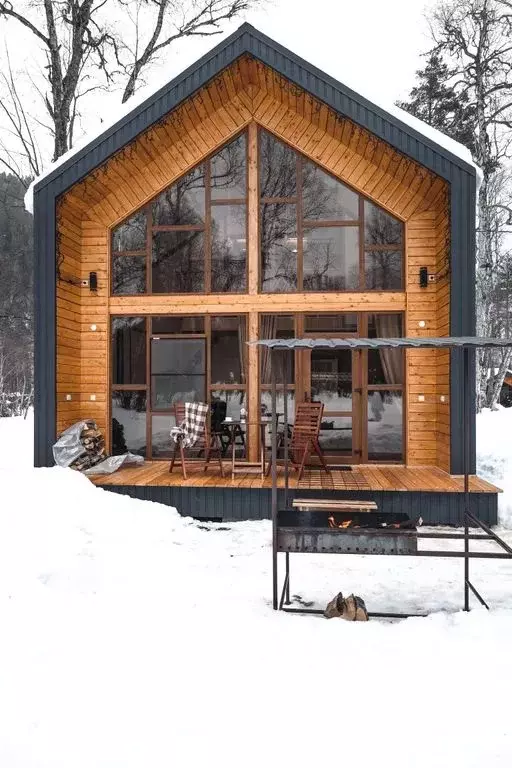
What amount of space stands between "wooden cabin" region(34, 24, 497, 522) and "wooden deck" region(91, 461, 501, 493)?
0.16m

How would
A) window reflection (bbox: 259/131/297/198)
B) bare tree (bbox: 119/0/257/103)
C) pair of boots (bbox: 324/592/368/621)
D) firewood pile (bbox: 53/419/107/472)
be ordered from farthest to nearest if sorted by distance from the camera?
bare tree (bbox: 119/0/257/103), window reflection (bbox: 259/131/297/198), firewood pile (bbox: 53/419/107/472), pair of boots (bbox: 324/592/368/621)

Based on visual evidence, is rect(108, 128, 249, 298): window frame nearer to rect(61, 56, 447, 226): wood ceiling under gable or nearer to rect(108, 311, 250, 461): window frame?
rect(61, 56, 447, 226): wood ceiling under gable

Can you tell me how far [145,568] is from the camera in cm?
496

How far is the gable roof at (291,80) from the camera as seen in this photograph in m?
7.43

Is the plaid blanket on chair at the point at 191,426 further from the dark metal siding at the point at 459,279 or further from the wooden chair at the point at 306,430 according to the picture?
the dark metal siding at the point at 459,279

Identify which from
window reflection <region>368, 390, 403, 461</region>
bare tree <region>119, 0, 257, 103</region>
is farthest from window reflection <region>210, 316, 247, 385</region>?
bare tree <region>119, 0, 257, 103</region>

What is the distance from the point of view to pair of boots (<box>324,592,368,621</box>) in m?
3.96

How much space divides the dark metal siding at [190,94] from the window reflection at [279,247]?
168 cm

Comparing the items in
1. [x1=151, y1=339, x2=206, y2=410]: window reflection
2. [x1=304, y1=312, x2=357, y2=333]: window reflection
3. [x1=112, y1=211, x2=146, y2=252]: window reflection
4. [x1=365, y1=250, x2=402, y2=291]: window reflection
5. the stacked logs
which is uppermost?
[x1=112, y1=211, x2=146, y2=252]: window reflection

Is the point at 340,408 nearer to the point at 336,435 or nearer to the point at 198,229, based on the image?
the point at 336,435

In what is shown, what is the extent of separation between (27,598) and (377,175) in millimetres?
7350

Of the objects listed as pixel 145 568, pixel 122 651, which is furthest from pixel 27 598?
pixel 145 568

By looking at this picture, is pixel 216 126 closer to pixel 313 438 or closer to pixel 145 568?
pixel 313 438

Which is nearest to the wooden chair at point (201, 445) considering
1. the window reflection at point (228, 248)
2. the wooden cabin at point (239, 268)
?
the wooden cabin at point (239, 268)
